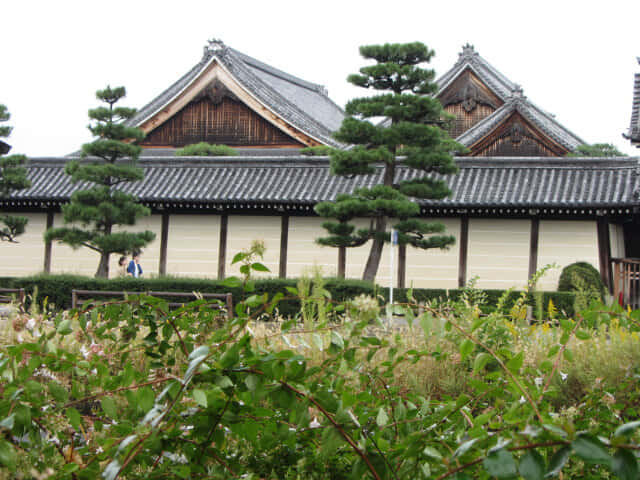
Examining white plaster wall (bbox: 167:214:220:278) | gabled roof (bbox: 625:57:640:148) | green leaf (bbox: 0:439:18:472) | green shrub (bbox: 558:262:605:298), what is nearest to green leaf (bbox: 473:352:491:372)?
green leaf (bbox: 0:439:18:472)

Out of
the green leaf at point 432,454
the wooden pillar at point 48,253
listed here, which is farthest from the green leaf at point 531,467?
the wooden pillar at point 48,253

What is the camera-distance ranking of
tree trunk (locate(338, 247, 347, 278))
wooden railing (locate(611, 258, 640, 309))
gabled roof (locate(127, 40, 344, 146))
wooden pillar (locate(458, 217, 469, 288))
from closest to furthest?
wooden railing (locate(611, 258, 640, 309)) → wooden pillar (locate(458, 217, 469, 288)) → tree trunk (locate(338, 247, 347, 278)) → gabled roof (locate(127, 40, 344, 146))

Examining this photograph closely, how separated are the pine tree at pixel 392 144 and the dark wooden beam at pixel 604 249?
432 centimetres

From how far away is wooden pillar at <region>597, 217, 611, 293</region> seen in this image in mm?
16625

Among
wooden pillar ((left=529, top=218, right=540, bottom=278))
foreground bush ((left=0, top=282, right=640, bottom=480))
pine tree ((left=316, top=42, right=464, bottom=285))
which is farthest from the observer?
wooden pillar ((left=529, top=218, right=540, bottom=278))

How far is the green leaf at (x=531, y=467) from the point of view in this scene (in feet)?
3.16

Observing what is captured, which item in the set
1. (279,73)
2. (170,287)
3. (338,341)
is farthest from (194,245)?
(338,341)

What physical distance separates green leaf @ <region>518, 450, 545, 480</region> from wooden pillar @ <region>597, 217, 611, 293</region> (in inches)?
670

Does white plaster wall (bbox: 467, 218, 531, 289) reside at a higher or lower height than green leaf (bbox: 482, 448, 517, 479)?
higher

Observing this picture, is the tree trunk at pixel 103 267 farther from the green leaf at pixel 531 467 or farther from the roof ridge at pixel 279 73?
the green leaf at pixel 531 467

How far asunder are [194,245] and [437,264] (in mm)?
6858

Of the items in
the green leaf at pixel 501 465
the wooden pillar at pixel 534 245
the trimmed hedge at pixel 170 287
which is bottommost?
the trimmed hedge at pixel 170 287

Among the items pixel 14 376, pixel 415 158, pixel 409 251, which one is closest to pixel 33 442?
pixel 14 376

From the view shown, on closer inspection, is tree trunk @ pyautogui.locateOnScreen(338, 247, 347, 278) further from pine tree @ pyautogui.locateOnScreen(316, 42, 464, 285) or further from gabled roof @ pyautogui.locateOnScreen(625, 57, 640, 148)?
gabled roof @ pyautogui.locateOnScreen(625, 57, 640, 148)
